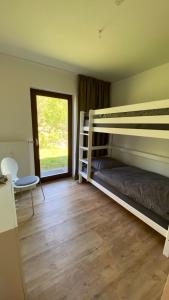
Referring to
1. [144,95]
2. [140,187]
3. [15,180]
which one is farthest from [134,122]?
[15,180]

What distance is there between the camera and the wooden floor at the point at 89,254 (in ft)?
3.98

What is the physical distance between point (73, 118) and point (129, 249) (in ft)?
8.59

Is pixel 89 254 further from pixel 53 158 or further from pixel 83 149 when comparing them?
pixel 53 158

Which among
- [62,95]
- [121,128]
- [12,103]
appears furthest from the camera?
[62,95]

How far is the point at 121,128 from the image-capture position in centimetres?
218

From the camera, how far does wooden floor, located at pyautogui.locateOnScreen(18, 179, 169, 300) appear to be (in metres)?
1.21

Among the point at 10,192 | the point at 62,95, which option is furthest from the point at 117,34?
the point at 10,192

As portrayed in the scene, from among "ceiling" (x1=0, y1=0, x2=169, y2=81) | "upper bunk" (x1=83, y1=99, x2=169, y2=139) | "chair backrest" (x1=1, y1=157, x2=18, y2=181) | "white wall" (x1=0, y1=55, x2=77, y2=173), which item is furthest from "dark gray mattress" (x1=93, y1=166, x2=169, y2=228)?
"ceiling" (x1=0, y1=0, x2=169, y2=81)

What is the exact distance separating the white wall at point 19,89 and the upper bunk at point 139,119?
1.19 metres

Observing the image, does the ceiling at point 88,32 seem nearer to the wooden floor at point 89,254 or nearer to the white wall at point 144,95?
the white wall at point 144,95

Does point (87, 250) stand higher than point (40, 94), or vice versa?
point (40, 94)

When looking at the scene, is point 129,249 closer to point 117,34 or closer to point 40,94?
point 117,34

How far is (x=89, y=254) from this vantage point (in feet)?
5.01

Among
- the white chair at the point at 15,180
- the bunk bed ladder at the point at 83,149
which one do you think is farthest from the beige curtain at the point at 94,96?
the white chair at the point at 15,180
